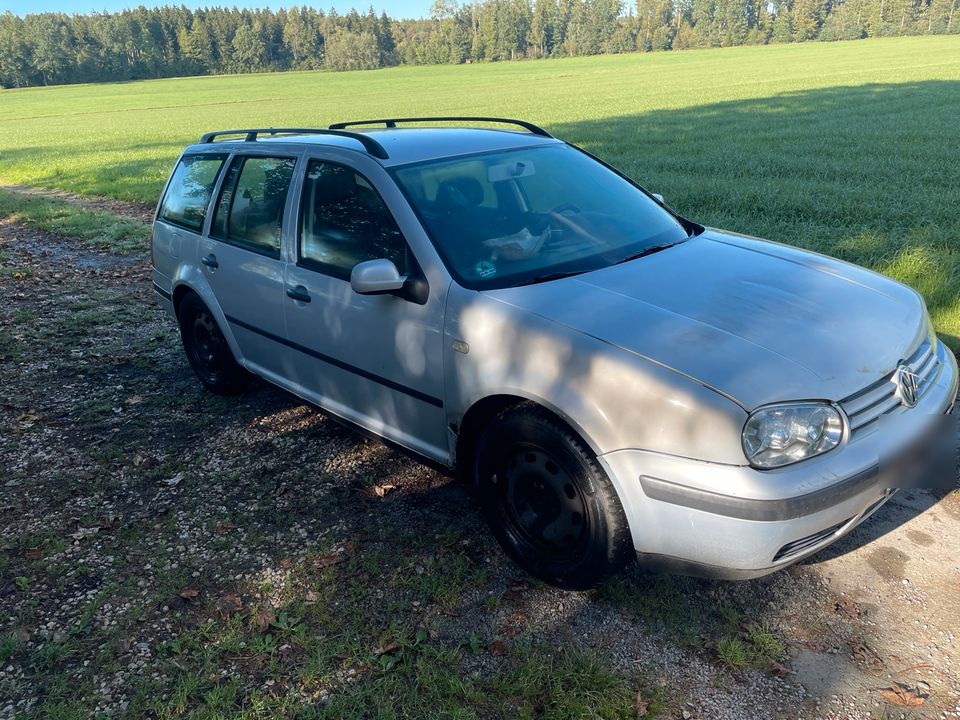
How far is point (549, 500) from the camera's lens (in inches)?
120

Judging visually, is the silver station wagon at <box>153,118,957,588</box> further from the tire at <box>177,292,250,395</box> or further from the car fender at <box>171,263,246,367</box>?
the tire at <box>177,292,250,395</box>

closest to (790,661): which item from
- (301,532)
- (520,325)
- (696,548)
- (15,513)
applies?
(696,548)

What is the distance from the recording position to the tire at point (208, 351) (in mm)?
5055

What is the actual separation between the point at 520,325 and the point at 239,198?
7.85 ft

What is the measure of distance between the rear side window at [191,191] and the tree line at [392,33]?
11659 cm

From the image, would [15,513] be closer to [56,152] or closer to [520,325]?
[520,325]

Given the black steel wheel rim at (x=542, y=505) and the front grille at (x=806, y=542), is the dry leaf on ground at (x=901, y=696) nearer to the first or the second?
the front grille at (x=806, y=542)

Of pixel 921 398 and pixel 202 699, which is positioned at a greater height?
pixel 921 398

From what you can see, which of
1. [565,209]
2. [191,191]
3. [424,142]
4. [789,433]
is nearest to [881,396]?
[789,433]

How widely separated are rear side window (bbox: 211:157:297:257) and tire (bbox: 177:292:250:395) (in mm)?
657

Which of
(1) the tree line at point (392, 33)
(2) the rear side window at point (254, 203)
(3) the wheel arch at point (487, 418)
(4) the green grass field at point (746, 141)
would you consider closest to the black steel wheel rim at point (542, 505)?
(3) the wheel arch at point (487, 418)

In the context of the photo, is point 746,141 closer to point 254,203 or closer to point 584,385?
point 254,203

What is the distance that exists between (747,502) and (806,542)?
0.34 meters

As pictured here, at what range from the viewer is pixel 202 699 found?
2666 mm
